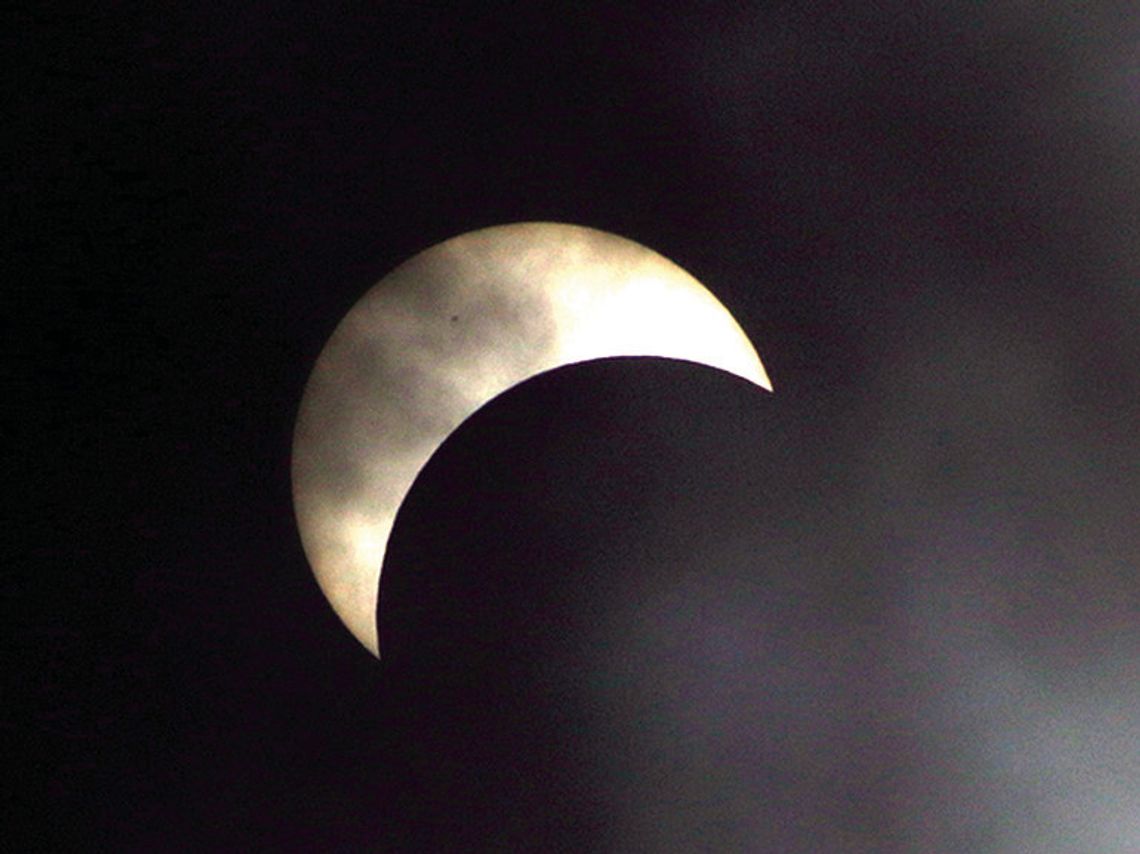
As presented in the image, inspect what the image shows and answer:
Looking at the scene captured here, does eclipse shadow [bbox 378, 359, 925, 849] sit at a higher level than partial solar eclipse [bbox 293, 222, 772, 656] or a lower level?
lower

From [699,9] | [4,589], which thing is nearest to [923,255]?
[699,9]

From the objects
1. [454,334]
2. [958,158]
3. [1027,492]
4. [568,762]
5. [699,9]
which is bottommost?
[568,762]

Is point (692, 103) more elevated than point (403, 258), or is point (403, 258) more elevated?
point (692, 103)

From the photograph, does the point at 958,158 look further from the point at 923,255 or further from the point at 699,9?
the point at 699,9

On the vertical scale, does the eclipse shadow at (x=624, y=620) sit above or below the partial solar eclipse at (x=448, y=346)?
below
